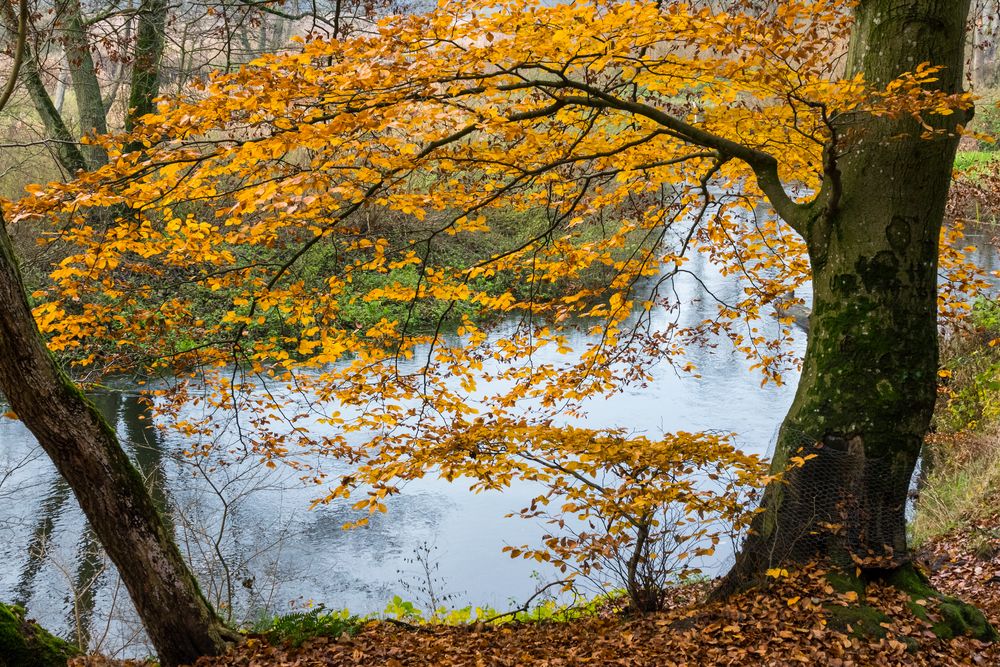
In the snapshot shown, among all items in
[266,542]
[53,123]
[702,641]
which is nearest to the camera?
[702,641]

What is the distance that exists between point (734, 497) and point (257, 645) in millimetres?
3102

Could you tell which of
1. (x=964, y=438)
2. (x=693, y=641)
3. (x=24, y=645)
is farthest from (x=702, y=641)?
(x=964, y=438)

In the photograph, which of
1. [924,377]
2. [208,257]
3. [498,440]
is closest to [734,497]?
[924,377]

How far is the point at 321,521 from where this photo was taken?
28.8 ft

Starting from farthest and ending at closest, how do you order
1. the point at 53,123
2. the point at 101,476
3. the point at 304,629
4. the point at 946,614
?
1. the point at 53,123
2. the point at 304,629
3. the point at 946,614
4. the point at 101,476

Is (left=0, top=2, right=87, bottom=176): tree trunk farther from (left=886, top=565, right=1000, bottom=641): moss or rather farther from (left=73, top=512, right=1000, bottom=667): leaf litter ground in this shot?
(left=886, top=565, right=1000, bottom=641): moss

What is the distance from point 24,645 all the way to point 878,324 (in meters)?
4.99

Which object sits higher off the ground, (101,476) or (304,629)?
(101,476)

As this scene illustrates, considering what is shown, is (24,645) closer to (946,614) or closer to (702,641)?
(702,641)

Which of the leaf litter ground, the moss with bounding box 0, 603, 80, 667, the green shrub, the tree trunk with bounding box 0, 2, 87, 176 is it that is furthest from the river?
the tree trunk with bounding box 0, 2, 87, 176

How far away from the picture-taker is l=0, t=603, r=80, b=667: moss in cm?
391

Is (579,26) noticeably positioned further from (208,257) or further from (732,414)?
(732,414)

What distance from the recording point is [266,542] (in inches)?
324

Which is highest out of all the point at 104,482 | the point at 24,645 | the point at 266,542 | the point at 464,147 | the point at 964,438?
the point at 464,147
